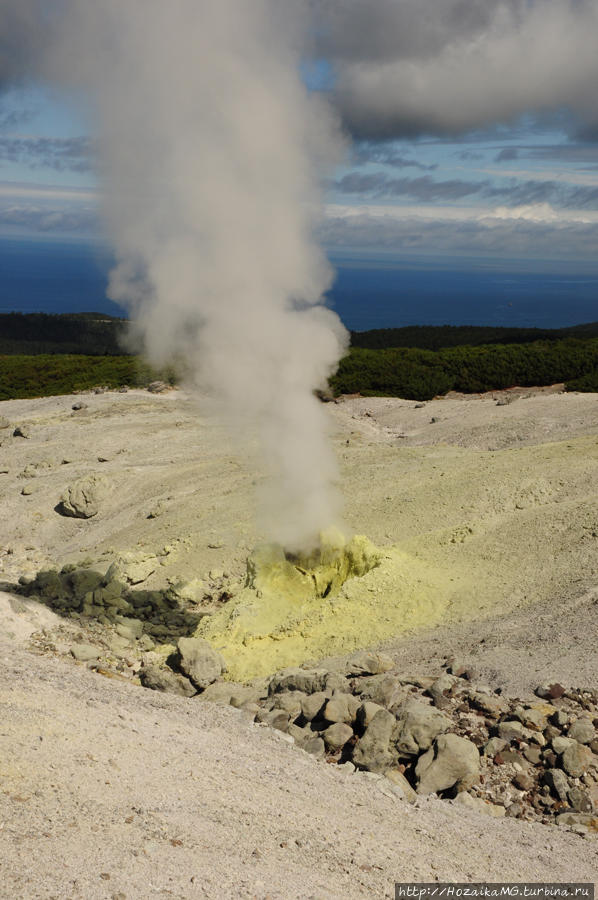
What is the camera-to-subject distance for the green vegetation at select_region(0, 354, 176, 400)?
4712 centimetres

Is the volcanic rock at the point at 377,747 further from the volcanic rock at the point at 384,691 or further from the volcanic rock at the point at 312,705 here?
the volcanic rock at the point at 312,705

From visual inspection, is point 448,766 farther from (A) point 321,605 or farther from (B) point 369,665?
(A) point 321,605

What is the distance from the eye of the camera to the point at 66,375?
2056 inches

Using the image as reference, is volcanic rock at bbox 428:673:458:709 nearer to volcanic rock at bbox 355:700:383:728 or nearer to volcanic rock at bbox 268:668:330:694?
volcanic rock at bbox 355:700:383:728

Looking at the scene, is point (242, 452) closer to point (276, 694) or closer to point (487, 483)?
point (487, 483)

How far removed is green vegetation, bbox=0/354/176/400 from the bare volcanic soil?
2297cm

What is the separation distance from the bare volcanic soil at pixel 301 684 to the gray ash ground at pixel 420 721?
3 cm

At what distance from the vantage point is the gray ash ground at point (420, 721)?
899 centimetres

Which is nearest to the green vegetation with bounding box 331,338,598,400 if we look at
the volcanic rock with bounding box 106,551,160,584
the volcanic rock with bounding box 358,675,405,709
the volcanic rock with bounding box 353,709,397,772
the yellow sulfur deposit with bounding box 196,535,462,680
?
the volcanic rock with bounding box 106,551,160,584

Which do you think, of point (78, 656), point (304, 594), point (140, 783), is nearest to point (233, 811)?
point (140, 783)

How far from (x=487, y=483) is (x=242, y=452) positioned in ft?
34.5

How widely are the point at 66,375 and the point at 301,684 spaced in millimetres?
45317

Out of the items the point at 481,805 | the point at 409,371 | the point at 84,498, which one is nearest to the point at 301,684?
the point at 481,805

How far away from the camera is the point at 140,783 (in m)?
7.96
